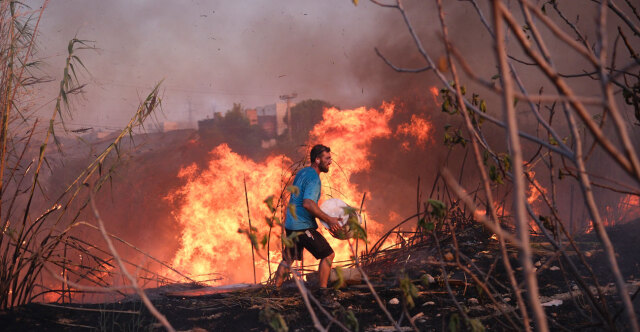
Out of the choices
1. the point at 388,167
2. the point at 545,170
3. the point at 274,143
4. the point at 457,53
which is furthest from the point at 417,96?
the point at 457,53

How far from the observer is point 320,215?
4.69 m

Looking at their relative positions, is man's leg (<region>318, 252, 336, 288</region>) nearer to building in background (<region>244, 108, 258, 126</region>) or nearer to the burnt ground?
the burnt ground

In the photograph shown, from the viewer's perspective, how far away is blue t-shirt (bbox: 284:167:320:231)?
4910 mm

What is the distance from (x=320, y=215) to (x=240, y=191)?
1913 cm

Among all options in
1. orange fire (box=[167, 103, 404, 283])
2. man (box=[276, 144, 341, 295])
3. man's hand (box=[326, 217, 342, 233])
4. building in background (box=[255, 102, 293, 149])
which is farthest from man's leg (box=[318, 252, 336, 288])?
building in background (box=[255, 102, 293, 149])

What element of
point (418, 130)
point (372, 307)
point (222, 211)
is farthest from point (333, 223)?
point (418, 130)

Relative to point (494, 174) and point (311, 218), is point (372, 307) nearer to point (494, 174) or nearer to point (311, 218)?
point (311, 218)

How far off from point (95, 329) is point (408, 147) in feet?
74.3

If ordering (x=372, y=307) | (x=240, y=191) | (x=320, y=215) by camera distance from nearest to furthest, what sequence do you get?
(x=372, y=307) < (x=320, y=215) < (x=240, y=191)

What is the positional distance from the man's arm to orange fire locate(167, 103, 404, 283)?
12.2m

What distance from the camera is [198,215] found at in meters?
22.2

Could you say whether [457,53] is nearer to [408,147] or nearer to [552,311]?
[552,311]

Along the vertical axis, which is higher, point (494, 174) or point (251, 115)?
point (251, 115)

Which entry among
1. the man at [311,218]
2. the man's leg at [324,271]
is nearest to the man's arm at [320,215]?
the man at [311,218]
